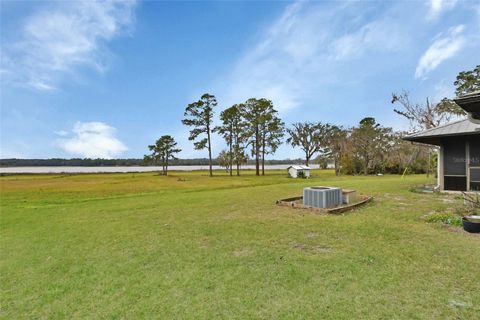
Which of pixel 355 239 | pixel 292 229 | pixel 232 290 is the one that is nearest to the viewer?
pixel 232 290

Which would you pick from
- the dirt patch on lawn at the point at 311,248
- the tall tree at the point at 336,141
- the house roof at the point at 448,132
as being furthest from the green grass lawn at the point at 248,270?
the tall tree at the point at 336,141

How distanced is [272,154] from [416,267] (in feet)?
115

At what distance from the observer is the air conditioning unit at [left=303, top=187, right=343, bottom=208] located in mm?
7895

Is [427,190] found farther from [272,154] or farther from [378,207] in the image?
[272,154]

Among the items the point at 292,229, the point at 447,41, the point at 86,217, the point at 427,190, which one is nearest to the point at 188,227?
the point at 292,229

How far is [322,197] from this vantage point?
311 inches

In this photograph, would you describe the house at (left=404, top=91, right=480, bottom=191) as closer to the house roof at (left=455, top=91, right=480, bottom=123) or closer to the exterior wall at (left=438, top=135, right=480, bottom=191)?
the exterior wall at (left=438, top=135, right=480, bottom=191)

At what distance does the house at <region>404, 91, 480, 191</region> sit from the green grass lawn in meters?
5.78

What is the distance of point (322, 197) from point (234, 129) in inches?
1198

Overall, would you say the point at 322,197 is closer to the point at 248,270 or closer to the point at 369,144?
the point at 248,270

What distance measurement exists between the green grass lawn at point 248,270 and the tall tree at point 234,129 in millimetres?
30987

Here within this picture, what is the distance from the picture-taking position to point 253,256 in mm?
4129

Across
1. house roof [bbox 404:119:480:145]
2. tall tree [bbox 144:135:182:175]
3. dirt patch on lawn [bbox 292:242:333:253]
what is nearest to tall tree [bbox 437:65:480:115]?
house roof [bbox 404:119:480:145]

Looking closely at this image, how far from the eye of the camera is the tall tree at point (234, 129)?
120ft
